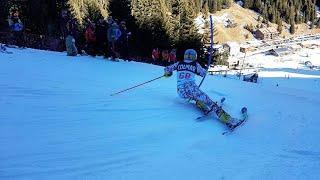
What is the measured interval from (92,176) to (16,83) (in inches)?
249

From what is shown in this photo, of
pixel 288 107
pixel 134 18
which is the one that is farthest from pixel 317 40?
pixel 288 107

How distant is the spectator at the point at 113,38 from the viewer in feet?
64.8

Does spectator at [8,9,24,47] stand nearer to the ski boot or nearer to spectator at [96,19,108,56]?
spectator at [96,19,108,56]

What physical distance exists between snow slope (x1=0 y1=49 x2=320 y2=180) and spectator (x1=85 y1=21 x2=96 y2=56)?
676 cm

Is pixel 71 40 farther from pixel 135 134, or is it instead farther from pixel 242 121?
pixel 135 134

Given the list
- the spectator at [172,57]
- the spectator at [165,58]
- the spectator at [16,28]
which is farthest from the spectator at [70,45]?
the spectator at [165,58]

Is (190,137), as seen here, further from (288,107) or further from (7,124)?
(288,107)

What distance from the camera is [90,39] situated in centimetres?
2180

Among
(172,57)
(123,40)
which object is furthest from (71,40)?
(172,57)

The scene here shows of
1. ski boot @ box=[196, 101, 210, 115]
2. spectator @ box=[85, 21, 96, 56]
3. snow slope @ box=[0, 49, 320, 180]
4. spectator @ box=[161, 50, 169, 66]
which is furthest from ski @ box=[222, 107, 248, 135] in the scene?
spectator @ box=[161, 50, 169, 66]

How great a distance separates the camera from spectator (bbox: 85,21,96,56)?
21547 mm

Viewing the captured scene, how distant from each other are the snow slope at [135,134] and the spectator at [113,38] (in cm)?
520

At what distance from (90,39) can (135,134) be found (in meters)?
13.3

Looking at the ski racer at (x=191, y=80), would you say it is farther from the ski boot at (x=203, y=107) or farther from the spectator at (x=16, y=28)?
the spectator at (x=16, y=28)
